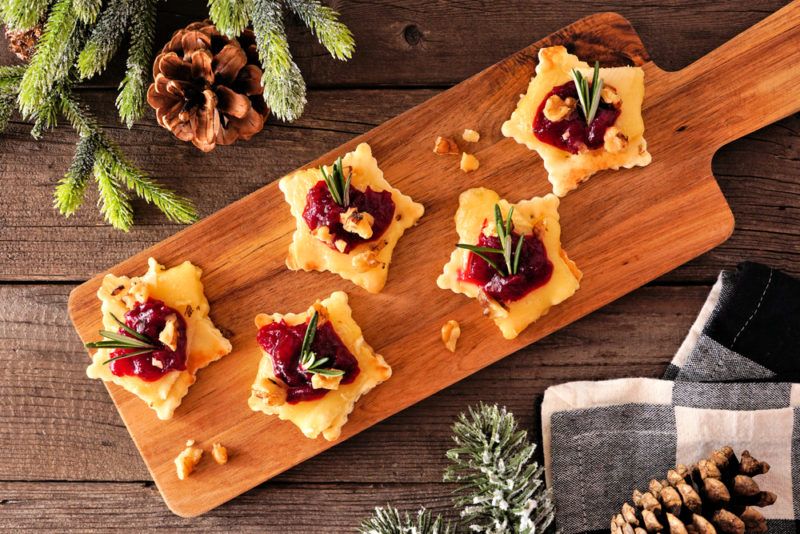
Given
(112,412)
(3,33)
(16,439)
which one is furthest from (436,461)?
(3,33)

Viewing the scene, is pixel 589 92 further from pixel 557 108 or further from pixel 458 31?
pixel 458 31

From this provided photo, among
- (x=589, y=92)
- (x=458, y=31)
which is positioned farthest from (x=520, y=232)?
(x=458, y=31)

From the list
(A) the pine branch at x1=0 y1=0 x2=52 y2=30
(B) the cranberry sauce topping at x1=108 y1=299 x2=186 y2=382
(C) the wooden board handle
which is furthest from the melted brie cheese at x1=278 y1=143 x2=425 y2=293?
(C) the wooden board handle

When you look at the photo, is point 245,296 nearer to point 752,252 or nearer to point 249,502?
point 249,502

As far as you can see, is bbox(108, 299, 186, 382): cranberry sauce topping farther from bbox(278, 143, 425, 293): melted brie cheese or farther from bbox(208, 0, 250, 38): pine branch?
bbox(208, 0, 250, 38): pine branch

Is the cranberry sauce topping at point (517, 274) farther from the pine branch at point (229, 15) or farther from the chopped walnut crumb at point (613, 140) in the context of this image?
the pine branch at point (229, 15)
